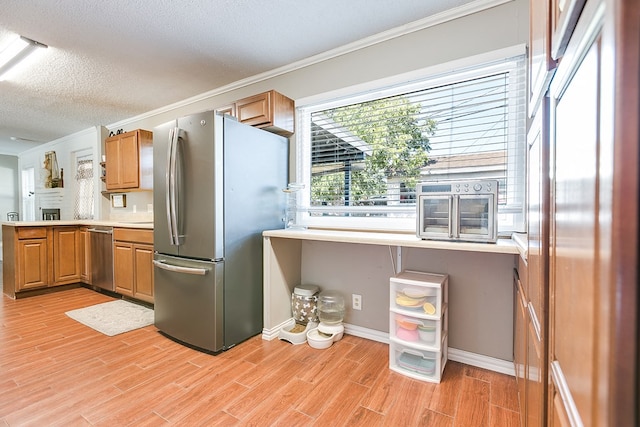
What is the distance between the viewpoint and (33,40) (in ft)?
7.99

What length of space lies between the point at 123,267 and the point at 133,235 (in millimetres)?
453

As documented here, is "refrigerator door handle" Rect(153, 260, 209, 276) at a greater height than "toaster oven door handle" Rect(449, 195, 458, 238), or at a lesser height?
lesser

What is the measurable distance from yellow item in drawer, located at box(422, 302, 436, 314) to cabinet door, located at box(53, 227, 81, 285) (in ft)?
15.1

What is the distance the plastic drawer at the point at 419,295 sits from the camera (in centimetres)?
186

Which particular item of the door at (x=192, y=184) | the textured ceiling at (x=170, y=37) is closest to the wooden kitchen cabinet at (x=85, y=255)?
the textured ceiling at (x=170, y=37)

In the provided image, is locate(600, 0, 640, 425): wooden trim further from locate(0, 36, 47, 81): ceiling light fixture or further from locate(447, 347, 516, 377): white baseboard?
locate(0, 36, 47, 81): ceiling light fixture

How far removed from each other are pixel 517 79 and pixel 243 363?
2693 millimetres

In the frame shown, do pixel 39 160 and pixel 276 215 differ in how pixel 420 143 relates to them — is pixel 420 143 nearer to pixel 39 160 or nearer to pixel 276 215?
pixel 276 215

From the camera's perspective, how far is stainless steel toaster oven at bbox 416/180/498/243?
171 cm

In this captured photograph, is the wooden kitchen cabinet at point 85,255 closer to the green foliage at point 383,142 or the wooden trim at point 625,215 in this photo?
the green foliage at point 383,142

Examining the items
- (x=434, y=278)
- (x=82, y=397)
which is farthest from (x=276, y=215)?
(x=82, y=397)

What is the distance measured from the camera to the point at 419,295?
1911 mm

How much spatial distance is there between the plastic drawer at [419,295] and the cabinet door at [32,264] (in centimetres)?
439

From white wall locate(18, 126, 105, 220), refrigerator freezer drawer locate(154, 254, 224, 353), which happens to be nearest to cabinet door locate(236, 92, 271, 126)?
refrigerator freezer drawer locate(154, 254, 224, 353)
